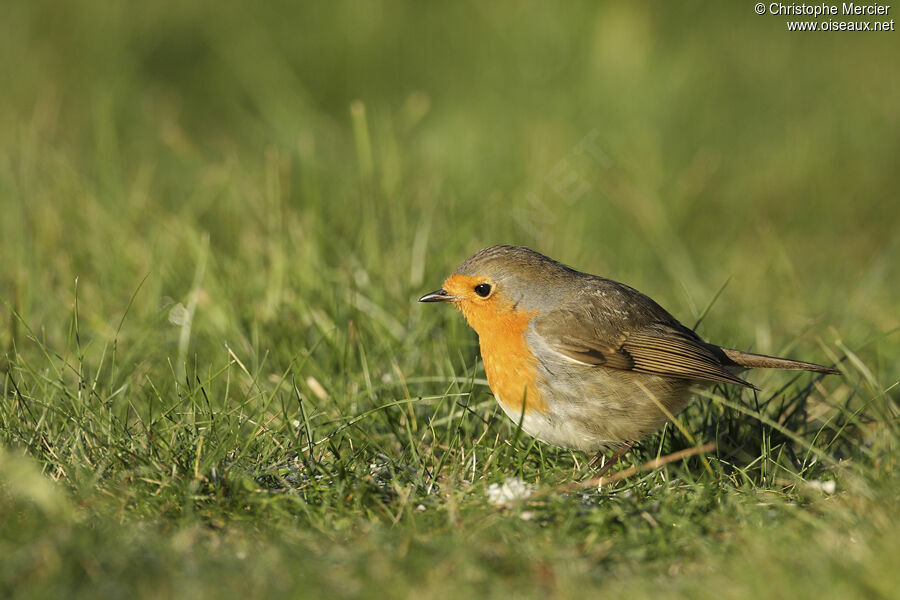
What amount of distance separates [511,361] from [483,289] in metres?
0.39

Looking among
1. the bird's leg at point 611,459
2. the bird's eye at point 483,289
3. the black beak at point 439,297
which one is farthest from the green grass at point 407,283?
the bird's eye at point 483,289

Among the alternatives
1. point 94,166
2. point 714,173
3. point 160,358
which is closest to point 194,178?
point 94,166

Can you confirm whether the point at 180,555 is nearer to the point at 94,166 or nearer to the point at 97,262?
the point at 97,262

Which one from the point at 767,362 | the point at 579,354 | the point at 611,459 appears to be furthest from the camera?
the point at 767,362

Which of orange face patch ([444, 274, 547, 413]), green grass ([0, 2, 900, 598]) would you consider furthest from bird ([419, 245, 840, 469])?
green grass ([0, 2, 900, 598])

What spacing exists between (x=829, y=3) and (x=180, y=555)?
7358 millimetres

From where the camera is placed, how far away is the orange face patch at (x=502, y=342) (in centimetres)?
389

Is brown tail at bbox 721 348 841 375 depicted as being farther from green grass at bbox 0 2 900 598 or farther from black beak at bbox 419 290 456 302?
black beak at bbox 419 290 456 302

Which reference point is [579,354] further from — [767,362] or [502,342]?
[767,362]

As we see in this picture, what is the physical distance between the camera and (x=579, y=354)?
3.99 metres

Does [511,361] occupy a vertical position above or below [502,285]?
below

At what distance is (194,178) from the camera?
7156mm

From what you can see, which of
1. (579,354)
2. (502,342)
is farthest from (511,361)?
(579,354)

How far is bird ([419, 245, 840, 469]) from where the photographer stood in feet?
12.8
